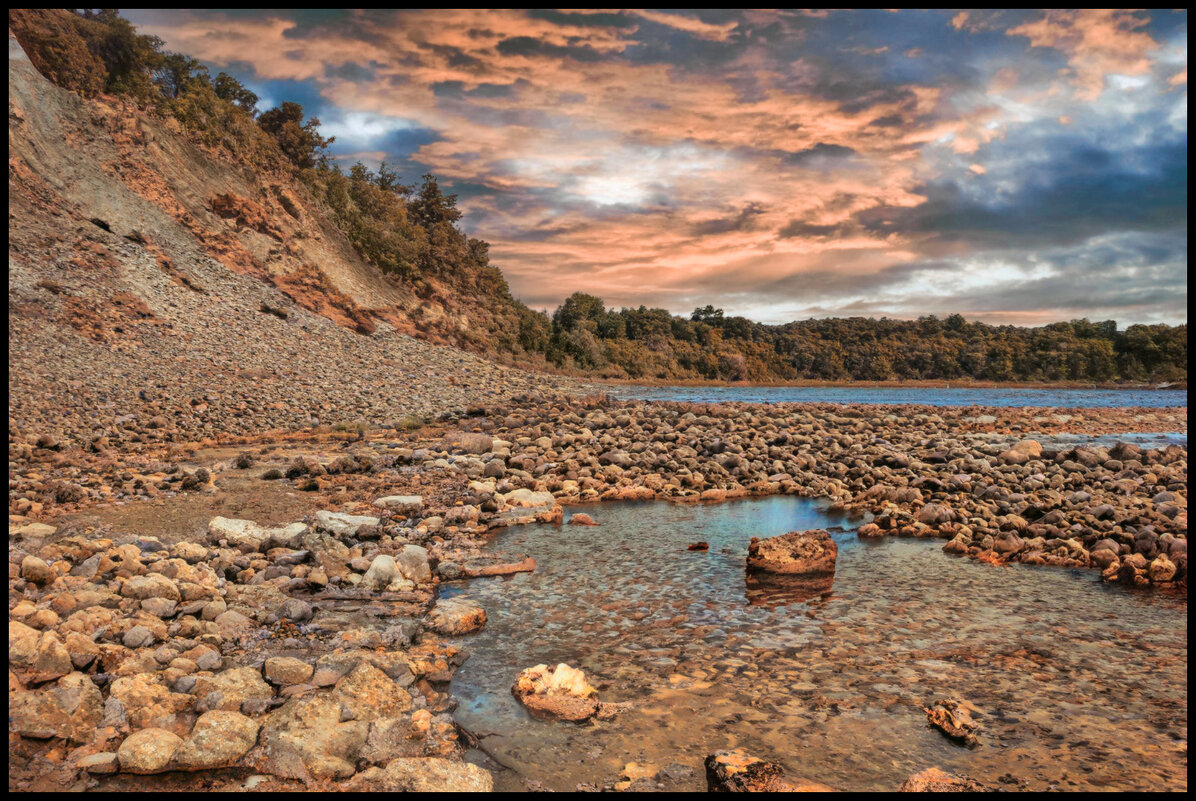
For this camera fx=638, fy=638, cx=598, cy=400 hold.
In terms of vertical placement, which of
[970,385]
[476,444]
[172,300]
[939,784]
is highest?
[172,300]

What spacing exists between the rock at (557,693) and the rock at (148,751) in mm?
2430

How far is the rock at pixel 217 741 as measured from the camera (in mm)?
4117

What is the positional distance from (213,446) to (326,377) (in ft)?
34.1

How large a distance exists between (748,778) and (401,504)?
29.3ft

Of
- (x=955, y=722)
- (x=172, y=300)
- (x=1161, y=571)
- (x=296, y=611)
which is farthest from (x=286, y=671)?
(x=172, y=300)

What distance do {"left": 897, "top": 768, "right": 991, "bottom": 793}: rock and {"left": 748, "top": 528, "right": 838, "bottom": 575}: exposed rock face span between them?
4.61 meters

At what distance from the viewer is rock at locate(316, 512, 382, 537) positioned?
9.53 meters

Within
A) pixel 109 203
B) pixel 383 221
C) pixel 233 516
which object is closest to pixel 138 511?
pixel 233 516

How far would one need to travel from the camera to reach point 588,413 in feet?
81.7

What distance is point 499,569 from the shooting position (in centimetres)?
884

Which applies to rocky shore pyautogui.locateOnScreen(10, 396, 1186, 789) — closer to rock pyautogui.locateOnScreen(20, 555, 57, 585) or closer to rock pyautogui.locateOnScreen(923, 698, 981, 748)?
rock pyautogui.locateOnScreen(20, 555, 57, 585)

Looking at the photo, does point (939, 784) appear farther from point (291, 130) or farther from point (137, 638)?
point (291, 130)

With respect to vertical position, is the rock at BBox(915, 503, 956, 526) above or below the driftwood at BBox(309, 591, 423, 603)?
above

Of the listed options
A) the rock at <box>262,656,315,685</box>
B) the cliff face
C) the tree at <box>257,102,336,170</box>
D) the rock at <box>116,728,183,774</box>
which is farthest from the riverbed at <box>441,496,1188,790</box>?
the tree at <box>257,102,336,170</box>
